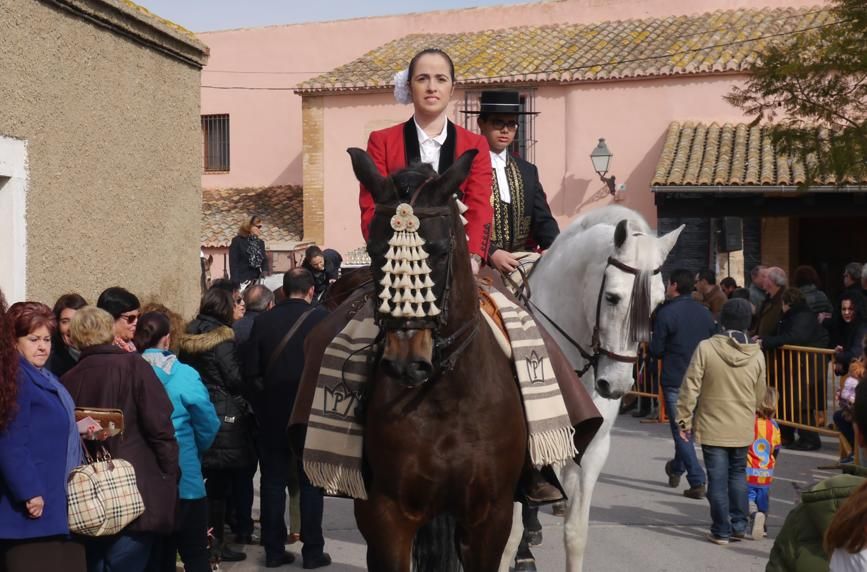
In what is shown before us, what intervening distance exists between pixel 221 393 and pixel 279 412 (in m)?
0.46

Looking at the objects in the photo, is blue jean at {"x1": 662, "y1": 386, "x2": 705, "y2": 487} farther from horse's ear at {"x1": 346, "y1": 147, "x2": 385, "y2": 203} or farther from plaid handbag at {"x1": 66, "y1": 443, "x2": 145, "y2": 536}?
horse's ear at {"x1": 346, "y1": 147, "x2": 385, "y2": 203}

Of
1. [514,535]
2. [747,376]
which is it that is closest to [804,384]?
[747,376]

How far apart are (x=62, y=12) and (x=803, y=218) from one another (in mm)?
20637

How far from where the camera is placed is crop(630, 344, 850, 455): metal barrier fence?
13.3 m

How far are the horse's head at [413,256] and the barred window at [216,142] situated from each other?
31.1 metres

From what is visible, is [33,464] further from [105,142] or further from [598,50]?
[598,50]

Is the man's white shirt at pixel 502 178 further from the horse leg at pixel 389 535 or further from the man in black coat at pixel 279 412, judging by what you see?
the horse leg at pixel 389 535

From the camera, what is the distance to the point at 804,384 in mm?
13578

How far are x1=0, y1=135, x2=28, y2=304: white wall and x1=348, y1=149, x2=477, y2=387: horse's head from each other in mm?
4883

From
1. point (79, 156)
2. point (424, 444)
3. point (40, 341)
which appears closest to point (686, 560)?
point (424, 444)

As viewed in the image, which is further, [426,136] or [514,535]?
[514,535]

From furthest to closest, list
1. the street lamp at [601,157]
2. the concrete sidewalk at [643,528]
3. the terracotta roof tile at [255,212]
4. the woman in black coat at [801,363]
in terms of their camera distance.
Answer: the terracotta roof tile at [255,212], the street lamp at [601,157], the woman in black coat at [801,363], the concrete sidewalk at [643,528]

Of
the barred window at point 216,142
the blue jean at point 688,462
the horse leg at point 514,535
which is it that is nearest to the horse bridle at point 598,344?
the horse leg at point 514,535

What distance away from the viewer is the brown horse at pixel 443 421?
442cm
